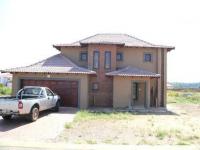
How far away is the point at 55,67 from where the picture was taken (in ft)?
82.0

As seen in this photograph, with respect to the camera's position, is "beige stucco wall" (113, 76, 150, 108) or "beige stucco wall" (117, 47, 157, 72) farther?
"beige stucco wall" (117, 47, 157, 72)

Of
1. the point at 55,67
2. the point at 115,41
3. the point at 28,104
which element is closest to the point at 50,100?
the point at 28,104

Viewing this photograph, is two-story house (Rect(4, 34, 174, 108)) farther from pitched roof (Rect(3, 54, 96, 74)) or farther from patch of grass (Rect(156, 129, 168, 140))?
patch of grass (Rect(156, 129, 168, 140))

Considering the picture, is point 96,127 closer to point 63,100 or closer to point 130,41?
point 63,100

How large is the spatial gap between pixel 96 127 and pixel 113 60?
468 inches

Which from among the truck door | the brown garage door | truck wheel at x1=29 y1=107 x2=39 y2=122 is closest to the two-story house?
the brown garage door

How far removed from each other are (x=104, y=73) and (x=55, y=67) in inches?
163

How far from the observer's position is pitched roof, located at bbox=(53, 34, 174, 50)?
26.3m

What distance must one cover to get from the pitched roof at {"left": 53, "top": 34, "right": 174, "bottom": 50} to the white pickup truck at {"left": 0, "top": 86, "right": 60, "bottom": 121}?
25.7ft

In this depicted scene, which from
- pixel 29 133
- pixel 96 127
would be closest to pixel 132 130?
pixel 96 127

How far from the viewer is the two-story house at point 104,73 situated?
24.1 m

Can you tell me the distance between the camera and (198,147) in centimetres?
1080

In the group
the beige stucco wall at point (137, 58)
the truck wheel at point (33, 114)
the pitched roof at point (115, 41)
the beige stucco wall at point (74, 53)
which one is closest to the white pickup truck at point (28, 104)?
the truck wheel at point (33, 114)

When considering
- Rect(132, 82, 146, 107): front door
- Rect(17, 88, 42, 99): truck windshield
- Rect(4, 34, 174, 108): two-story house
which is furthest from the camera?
Rect(132, 82, 146, 107): front door
